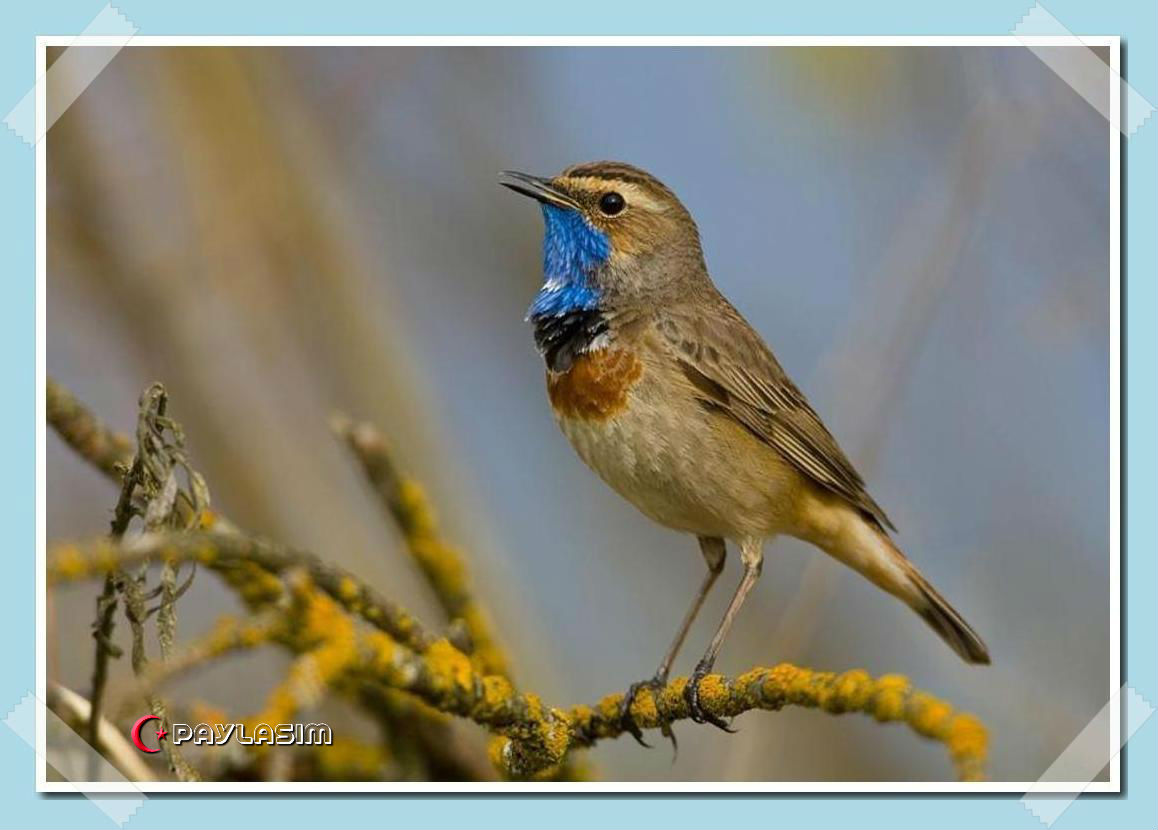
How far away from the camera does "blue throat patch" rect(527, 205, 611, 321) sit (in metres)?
4.21

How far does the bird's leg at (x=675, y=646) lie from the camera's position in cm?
374

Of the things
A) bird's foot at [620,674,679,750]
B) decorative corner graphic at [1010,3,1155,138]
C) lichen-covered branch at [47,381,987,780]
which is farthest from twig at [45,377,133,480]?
decorative corner graphic at [1010,3,1155,138]

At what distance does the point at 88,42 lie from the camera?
158 inches

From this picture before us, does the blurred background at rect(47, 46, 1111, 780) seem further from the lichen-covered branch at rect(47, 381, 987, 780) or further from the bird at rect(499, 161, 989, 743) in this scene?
the lichen-covered branch at rect(47, 381, 987, 780)

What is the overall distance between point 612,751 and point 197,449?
70.1 inches

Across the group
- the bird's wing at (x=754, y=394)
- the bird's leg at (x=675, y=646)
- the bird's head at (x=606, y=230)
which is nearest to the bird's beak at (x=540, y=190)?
the bird's head at (x=606, y=230)

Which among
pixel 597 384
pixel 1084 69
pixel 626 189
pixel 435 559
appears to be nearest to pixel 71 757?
pixel 435 559

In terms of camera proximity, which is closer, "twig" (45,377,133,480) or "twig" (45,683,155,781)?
"twig" (45,683,155,781)

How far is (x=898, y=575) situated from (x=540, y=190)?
161 centimetres

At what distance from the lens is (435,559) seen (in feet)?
13.0

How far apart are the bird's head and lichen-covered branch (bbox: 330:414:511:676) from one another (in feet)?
2.45

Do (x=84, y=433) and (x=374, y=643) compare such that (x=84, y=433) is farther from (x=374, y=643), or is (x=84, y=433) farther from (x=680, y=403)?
(x=680, y=403)

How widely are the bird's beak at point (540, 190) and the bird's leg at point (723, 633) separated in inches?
45.4

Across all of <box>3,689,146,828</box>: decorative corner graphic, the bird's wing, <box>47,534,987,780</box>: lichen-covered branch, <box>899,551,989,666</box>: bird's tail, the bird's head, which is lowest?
<box>3,689,146,828</box>: decorative corner graphic
